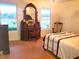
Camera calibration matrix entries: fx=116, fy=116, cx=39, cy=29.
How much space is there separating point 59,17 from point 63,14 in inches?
17.7

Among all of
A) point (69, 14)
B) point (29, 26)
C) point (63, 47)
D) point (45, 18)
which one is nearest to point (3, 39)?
point (63, 47)

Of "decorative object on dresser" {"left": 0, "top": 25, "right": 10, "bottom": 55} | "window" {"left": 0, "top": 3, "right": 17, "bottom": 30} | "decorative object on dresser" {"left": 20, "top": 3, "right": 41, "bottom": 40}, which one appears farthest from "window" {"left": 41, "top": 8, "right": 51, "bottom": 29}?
"decorative object on dresser" {"left": 0, "top": 25, "right": 10, "bottom": 55}

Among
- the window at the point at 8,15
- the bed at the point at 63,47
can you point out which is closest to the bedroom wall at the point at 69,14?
the bed at the point at 63,47

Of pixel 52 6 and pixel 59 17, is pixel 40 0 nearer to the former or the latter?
pixel 52 6

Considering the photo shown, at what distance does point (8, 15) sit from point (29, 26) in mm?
1328

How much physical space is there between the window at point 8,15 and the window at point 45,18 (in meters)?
1.85

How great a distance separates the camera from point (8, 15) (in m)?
6.54

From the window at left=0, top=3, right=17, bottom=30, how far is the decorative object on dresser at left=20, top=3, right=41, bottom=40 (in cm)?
52

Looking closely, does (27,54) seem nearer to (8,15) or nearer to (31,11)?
(8,15)

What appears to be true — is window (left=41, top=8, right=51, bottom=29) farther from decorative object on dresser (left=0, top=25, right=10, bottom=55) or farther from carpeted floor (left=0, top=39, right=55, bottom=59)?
decorative object on dresser (left=0, top=25, right=10, bottom=55)

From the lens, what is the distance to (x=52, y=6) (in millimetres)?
7828

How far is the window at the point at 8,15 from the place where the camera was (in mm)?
6371

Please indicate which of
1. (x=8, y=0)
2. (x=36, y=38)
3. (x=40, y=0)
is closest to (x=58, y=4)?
(x=40, y=0)

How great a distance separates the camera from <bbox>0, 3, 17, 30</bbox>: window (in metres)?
6.37
